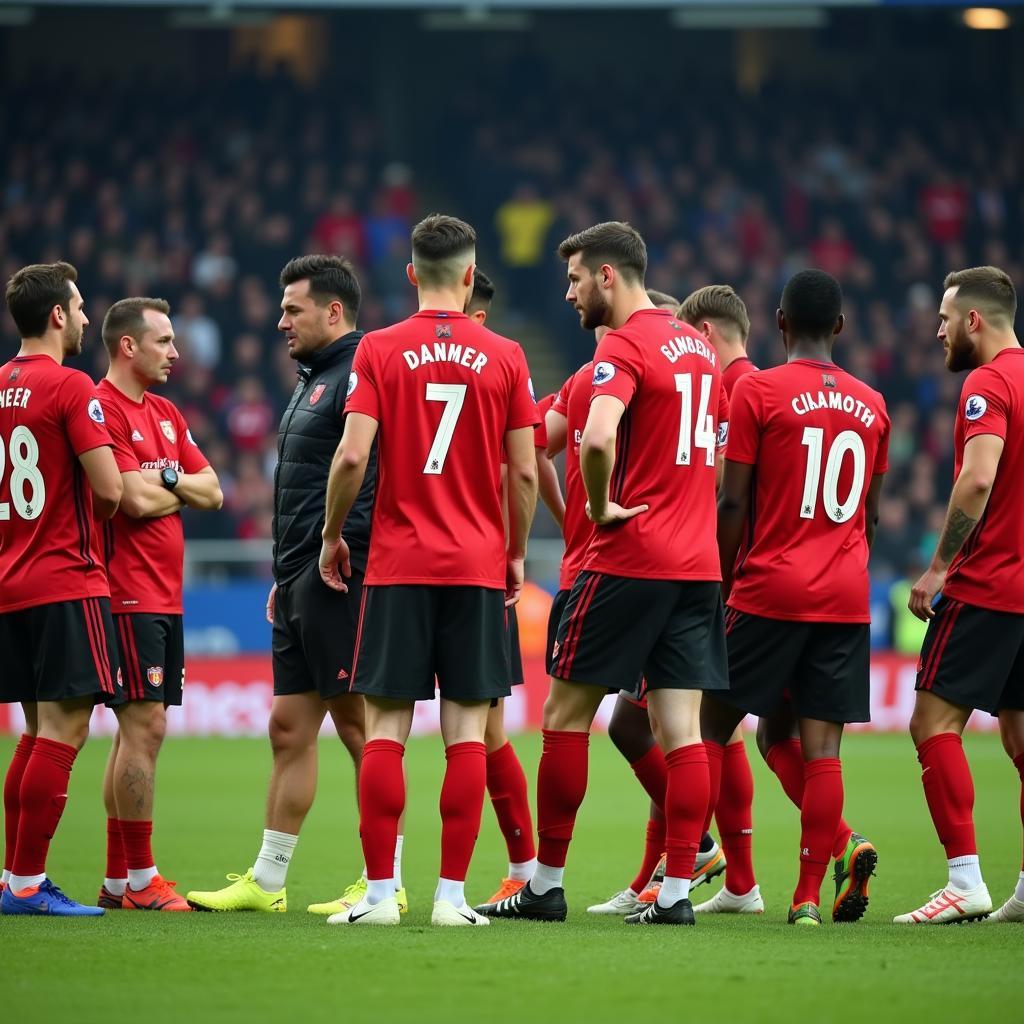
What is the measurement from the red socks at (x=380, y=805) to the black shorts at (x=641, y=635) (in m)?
0.76

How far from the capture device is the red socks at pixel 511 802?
712cm

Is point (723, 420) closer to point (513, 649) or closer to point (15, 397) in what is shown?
point (513, 649)

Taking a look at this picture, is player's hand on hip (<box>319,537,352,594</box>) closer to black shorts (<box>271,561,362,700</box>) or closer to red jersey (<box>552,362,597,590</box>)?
black shorts (<box>271,561,362,700</box>)

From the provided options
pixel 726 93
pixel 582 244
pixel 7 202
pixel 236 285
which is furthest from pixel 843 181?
pixel 582 244

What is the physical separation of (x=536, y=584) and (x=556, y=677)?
480 inches

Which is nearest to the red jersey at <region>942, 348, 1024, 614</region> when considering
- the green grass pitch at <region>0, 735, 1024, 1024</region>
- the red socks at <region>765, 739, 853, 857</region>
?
the red socks at <region>765, 739, 853, 857</region>

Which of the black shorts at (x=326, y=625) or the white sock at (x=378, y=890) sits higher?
→ the black shorts at (x=326, y=625)

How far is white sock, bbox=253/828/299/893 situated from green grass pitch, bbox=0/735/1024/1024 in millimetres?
178

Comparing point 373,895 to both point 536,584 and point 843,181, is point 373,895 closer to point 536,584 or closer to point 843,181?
point 536,584

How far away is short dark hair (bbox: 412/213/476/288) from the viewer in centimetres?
637

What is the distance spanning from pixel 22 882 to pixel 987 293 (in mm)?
4518

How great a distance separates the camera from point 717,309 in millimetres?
7543

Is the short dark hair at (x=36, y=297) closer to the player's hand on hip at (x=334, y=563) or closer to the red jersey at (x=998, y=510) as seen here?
the player's hand on hip at (x=334, y=563)

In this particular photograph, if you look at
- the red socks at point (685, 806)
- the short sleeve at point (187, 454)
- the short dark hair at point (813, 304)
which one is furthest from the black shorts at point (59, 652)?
the short dark hair at point (813, 304)
